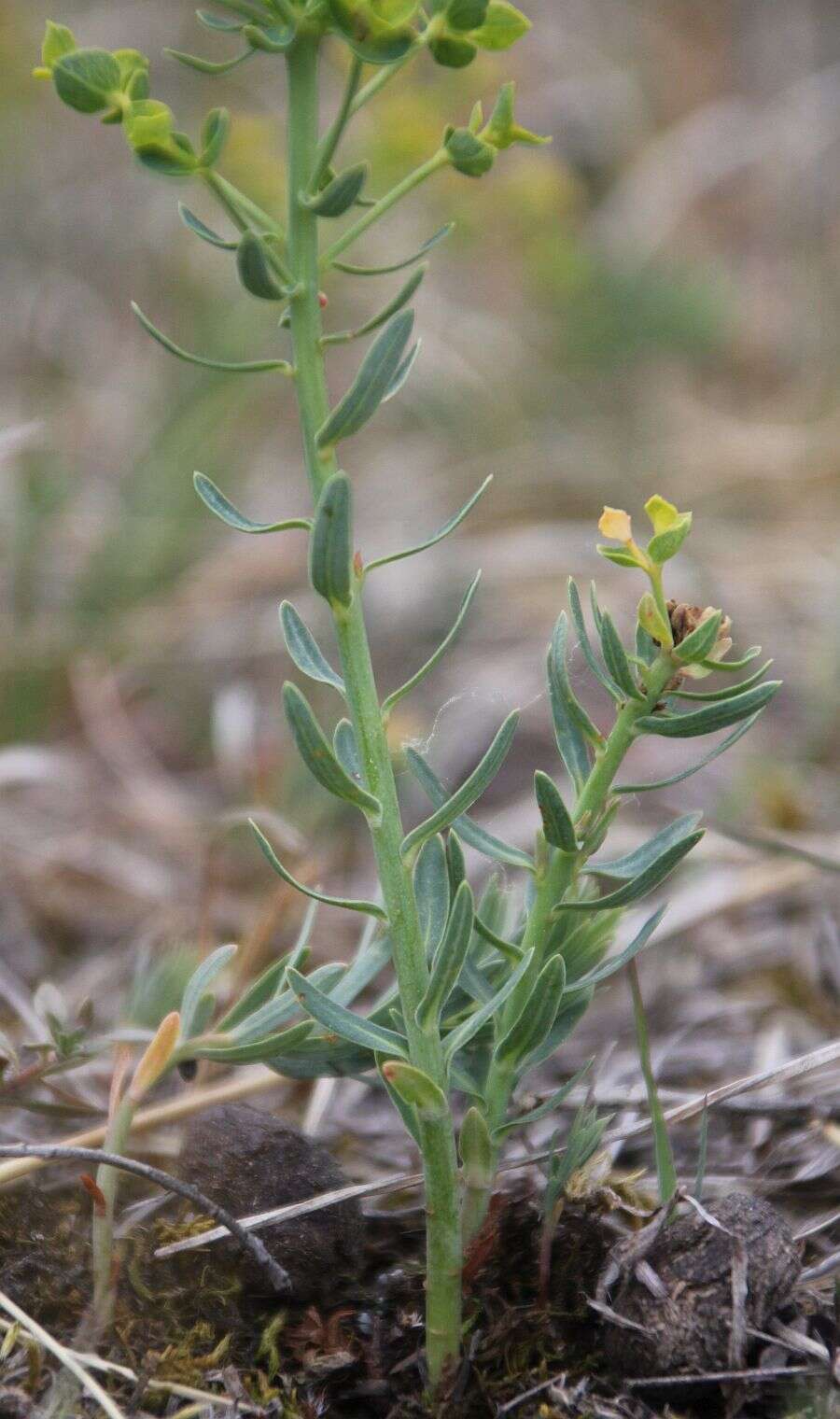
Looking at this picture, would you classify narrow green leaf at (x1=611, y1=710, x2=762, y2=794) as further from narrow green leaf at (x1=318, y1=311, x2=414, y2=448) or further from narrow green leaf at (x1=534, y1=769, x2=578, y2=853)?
narrow green leaf at (x1=318, y1=311, x2=414, y2=448)

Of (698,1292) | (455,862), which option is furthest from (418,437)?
(698,1292)

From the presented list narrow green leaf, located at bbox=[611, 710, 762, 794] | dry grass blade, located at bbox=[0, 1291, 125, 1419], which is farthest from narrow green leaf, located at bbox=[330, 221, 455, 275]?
dry grass blade, located at bbox=[0, 1291, 125, 1419]

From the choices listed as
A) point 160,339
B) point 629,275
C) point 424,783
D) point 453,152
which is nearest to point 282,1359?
point 424,783

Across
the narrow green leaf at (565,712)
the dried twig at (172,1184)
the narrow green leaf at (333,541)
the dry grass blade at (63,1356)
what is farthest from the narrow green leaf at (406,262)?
the dry grass blade at (63,1356)

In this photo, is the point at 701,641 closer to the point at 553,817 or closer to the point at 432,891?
the point at 553,817

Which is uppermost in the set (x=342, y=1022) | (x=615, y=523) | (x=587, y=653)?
(x=615, y=523)

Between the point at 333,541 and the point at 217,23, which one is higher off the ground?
the point at 217,23
